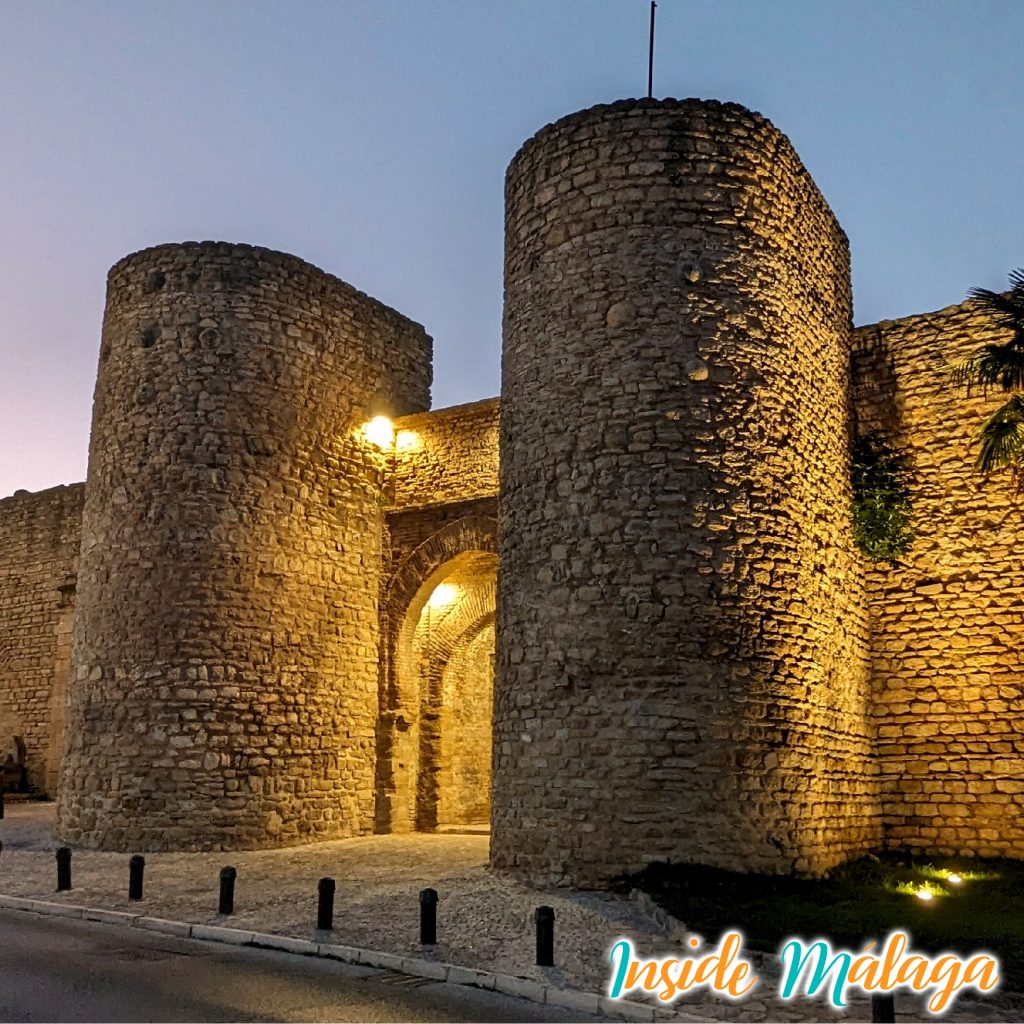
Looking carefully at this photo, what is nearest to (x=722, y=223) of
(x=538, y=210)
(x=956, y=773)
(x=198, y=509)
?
(x=538, y=210)

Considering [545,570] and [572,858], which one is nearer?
[572,858]

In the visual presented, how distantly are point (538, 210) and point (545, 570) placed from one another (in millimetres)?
4278

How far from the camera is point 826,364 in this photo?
13414 millimetres

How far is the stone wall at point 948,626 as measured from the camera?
1245 centimetres

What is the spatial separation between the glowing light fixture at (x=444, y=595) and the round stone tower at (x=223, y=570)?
58.1 inches

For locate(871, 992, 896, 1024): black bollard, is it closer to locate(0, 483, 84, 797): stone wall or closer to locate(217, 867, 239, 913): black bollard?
locate(217, 867, 239, 913): black bollard

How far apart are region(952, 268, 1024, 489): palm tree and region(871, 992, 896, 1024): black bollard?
737 cm

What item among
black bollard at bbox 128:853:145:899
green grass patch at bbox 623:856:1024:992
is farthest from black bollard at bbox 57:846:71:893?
green grass patch at bbox 623:856:1024:992

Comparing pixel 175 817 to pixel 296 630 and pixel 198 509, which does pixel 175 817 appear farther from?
pixel 198 509

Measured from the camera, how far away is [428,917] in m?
8.21

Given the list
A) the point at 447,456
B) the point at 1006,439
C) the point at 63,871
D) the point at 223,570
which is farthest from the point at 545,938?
the point at 447,456

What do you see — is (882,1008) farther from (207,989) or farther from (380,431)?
(380,431)

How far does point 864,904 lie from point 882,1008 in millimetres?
3786

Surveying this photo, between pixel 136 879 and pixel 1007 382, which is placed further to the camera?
pixel 1007 382
